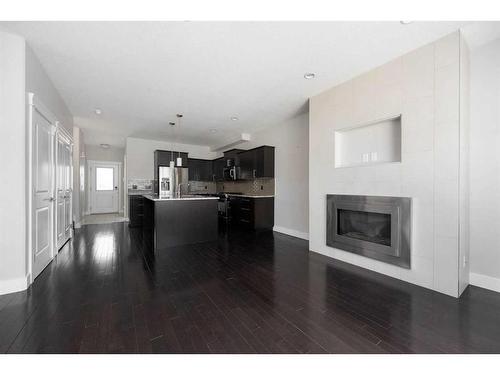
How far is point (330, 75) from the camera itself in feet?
10.1

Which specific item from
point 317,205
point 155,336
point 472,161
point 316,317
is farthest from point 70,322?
point 472,161

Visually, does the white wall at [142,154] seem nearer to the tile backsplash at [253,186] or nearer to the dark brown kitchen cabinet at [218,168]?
the dark brown kitchen cabinet at [218,168]

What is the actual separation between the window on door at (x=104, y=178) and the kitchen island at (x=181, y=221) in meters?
5.84

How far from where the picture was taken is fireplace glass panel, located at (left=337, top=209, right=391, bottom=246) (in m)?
2.85

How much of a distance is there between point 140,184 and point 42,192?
4.40 meters

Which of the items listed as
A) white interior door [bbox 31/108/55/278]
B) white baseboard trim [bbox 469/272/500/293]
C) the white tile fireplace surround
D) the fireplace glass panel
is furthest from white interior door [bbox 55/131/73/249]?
white baseboard trim [bbox 469/272/500/293]

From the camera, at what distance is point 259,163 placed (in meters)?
5.75

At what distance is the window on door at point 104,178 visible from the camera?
29.1 ft

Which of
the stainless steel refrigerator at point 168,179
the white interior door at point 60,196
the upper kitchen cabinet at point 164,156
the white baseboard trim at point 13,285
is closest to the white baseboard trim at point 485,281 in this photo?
the white baseboard trim at point 13,285

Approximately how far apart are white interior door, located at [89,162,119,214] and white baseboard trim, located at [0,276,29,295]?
7569 mm

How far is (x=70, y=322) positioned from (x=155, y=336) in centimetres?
75

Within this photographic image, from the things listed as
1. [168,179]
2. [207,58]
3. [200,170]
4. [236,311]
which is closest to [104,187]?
[168,179]

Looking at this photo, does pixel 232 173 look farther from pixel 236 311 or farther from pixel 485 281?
pixel 485 281

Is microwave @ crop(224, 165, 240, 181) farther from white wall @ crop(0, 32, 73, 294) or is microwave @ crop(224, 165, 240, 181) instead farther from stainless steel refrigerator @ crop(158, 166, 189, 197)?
white wall @ crop(0, 32, 73, 294)
